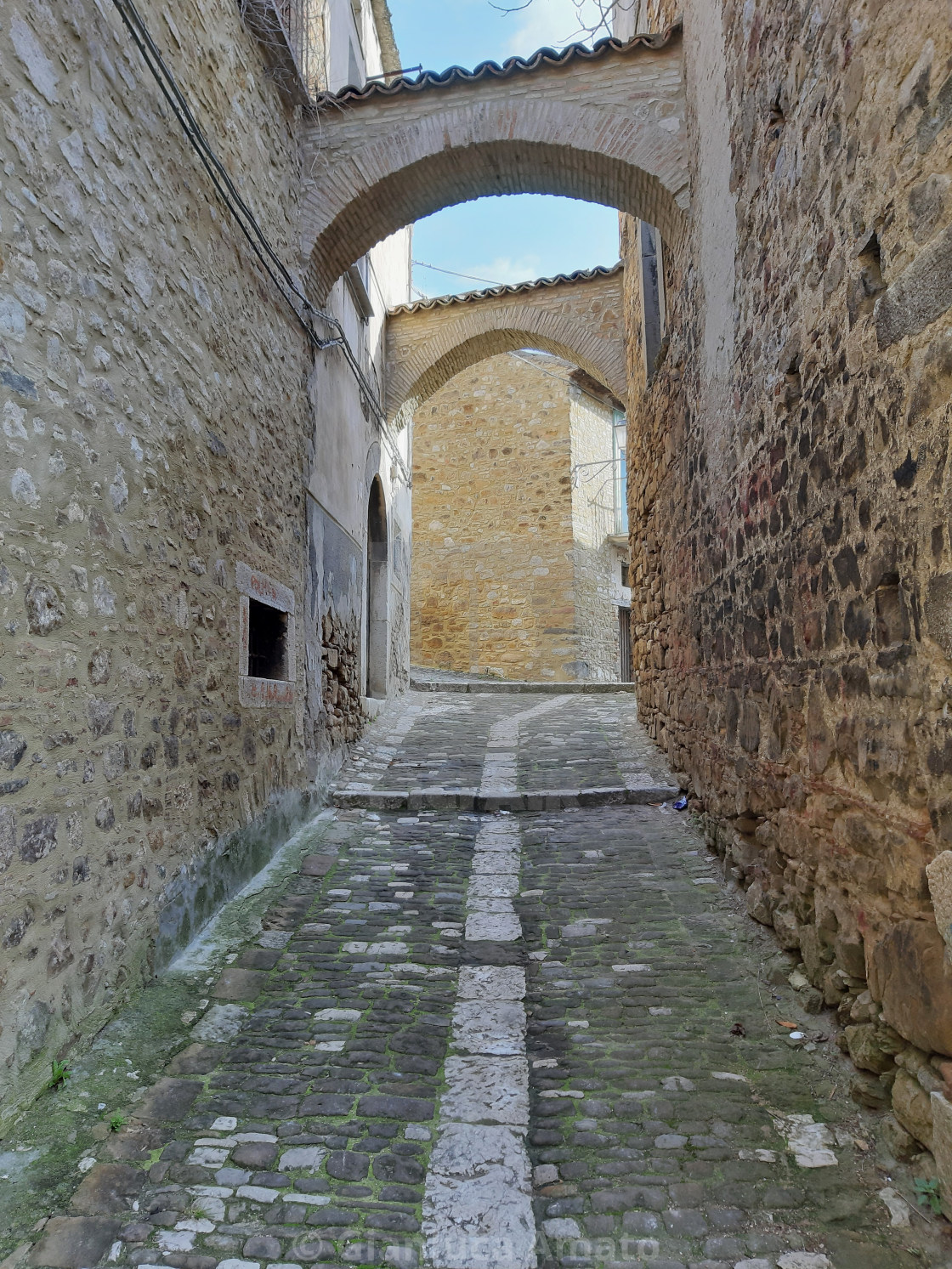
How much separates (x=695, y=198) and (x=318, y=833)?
4.86m

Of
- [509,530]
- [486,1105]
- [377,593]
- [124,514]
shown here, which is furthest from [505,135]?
[509,530]

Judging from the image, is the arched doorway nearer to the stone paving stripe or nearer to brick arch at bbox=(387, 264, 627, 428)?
brick arch at bbox=(387, 264, 627, 428)

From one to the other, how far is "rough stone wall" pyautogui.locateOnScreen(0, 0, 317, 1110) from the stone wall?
0.04 feet

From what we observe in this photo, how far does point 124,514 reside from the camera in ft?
9.74

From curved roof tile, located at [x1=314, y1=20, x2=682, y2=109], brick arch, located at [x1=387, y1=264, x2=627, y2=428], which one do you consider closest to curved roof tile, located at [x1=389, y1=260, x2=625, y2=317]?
brick arch, located at [x1=387, y1=264, x2=627, y2=428]

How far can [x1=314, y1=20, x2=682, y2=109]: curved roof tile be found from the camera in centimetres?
567

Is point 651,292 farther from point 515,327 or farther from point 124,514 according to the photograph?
point 124,514

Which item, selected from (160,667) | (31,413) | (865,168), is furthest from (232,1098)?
(865,168)

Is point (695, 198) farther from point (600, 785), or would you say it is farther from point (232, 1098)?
point (232, 1098)

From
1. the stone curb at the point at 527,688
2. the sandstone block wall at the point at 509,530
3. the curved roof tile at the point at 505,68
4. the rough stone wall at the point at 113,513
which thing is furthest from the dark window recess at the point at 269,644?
the sandstone block wall at the point at 509,530

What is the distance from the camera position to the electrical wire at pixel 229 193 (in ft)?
10.5

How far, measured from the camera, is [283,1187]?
6.93 ft

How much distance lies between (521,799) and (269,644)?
2005 millimetres

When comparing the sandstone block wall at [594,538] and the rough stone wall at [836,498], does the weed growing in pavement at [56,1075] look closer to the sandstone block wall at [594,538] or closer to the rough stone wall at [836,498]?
the rough stone wall at [836,498]
